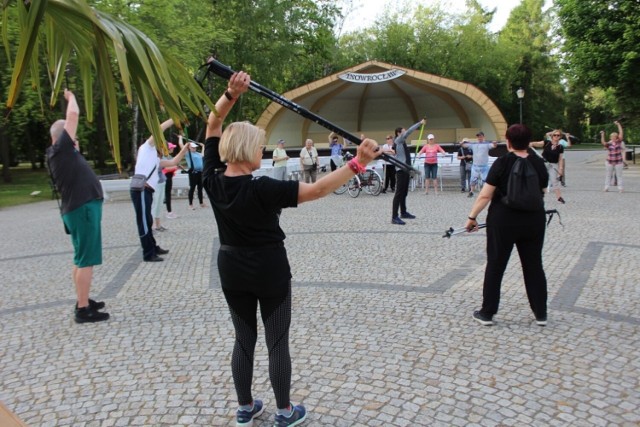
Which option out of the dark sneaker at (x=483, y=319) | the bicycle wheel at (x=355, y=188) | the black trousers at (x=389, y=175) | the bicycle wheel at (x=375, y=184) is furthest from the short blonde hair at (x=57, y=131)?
the black trousers at (x=389, y=175)

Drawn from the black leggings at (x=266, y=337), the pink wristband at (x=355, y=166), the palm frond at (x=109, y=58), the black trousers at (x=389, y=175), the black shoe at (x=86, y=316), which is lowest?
the black shoe at (x=86, y=316)

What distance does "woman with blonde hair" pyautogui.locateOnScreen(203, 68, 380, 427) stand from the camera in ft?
9.10

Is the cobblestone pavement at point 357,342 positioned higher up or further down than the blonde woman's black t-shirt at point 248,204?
further down

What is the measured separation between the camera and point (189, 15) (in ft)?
80.5

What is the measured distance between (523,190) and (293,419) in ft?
8.65

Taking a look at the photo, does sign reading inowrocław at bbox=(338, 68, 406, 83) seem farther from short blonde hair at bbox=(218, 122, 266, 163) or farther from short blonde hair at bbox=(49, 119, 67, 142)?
short blonde hair at bbox=(218, 122, 266, 163)

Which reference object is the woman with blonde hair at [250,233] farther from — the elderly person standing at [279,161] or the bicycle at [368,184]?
the elderly person standing at [279,161]

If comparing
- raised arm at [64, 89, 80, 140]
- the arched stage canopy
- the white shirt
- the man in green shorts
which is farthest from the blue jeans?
the arched stage canopy

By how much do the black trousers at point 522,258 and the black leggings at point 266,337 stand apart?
2.32 meters

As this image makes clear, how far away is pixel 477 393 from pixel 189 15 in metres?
24.3

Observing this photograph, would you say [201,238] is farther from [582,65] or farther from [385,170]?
[582,65]

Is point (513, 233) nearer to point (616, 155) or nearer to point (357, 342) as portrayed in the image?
point (357, 342)

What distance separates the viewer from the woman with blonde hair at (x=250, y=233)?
109 inches

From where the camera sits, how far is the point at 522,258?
4.70 m
